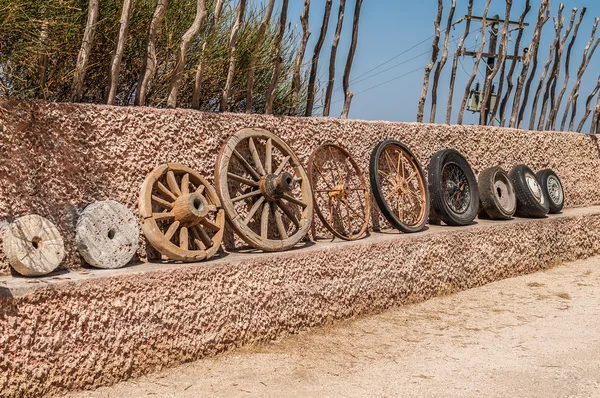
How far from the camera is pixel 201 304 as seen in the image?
3086 mm

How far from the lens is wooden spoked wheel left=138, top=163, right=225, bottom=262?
10.3ft

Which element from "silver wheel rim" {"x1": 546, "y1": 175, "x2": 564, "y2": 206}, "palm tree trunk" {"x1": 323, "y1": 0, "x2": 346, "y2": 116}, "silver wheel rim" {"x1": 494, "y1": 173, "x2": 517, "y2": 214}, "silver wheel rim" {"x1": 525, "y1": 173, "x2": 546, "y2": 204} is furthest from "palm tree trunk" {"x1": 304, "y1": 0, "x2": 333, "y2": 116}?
"silver wheel rim" {"x1": 546, "y1": 175, "x2": 564, "y2": 206}

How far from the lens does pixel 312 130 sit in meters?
4.35

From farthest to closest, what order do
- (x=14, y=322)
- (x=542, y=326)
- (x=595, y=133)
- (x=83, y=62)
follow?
(x=595, y=133) < (x=542, y=326) < (x=83, y=62) < (x=14, y=322)

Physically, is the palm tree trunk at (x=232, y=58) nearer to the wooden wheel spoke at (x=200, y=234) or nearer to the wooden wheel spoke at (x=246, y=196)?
the wooden wheel spoke at (x=246, y=196)

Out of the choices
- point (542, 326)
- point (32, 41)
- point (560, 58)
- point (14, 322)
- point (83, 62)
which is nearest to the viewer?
point (14, 322)

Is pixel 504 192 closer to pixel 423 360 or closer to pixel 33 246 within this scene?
pixel 423 360

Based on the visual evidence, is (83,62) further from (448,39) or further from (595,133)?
(595,133)

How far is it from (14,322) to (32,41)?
1.38 m

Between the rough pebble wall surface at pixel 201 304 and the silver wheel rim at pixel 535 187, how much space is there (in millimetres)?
1610

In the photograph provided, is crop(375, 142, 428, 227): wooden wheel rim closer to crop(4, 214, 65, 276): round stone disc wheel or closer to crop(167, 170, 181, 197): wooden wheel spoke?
crop(167, 170, 181, 197): wooden wheel spoke

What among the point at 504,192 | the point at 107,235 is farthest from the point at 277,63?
the point at 504,192

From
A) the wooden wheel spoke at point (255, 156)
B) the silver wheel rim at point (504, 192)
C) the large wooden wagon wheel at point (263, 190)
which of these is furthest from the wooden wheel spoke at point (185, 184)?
the silver wheel rim at point (504, 192)

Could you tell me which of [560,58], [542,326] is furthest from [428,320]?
[560,58]
